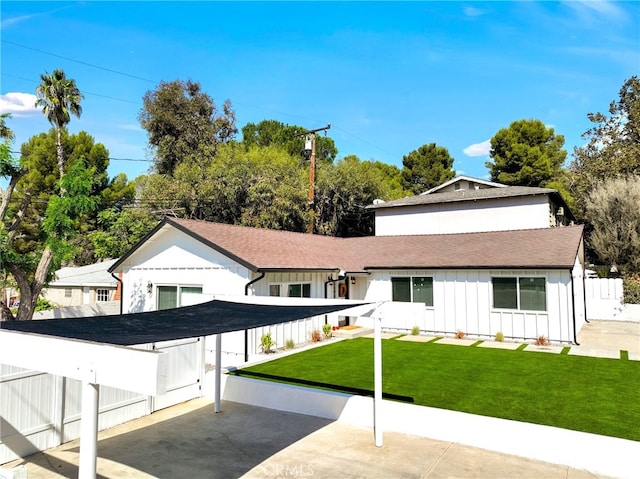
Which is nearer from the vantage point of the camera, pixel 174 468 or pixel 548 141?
pixel 174 468

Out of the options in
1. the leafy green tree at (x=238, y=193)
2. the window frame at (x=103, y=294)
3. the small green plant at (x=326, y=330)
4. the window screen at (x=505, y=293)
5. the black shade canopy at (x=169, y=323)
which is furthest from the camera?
the leafy green tree at (x=238, y=193)

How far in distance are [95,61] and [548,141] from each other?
37458 mm

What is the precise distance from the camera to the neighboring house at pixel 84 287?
870 inches

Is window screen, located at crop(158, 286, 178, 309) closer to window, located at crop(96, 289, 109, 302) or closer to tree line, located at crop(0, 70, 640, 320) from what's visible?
tree line, located at crop(0, 70, 640, 320)

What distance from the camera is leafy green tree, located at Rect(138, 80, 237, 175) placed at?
1452 inches

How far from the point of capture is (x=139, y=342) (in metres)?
4.21

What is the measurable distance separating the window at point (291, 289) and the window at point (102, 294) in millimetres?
13323

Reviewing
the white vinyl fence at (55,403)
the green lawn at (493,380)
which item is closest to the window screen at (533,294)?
the green lawn at (493,380)

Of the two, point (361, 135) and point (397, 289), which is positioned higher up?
point (361, 135)

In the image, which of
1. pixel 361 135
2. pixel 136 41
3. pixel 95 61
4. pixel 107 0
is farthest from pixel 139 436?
pixel 361 135

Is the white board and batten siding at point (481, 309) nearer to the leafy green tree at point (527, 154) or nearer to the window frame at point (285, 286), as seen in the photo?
the window frame at point (285, 286)

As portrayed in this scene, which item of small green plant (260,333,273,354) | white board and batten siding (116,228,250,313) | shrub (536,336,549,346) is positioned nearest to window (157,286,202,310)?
white board and batten siding (116,228,250,313)

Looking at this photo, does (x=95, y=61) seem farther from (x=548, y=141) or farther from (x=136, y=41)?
(x=548, y=141)

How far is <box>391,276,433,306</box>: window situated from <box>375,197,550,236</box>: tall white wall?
832 centimetres
